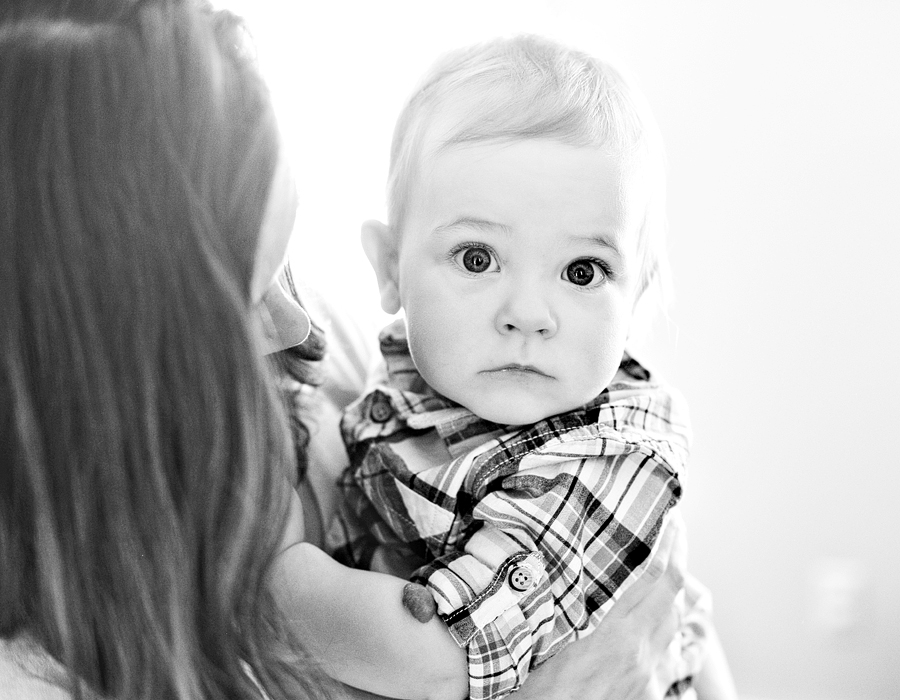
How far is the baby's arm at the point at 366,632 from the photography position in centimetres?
86

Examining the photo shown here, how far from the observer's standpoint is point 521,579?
875mm

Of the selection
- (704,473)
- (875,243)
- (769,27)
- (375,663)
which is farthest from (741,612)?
(375,663)

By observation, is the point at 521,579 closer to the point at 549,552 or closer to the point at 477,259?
the point at 549,552

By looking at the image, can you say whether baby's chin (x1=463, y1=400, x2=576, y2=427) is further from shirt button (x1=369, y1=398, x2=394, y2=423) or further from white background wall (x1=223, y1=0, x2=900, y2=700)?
white background wall (x1=223, y1=0, x2=900, y2=700)

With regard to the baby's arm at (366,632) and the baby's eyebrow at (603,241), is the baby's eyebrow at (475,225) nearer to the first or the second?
the baby's eyebrow at (603,241)

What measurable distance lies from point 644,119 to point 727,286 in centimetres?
117

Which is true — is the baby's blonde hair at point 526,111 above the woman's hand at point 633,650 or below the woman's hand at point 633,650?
above

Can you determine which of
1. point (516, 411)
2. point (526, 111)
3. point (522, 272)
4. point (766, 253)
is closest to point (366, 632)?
point (516, 411)

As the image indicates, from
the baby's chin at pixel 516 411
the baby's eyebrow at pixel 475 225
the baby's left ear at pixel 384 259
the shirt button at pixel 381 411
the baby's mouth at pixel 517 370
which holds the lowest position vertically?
the shirt button at pixel 381 411

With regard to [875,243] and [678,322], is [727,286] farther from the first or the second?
[875,243]

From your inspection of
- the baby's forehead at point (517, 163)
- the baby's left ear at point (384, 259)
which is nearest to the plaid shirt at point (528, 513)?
the baby's left ear at point (384, 259)

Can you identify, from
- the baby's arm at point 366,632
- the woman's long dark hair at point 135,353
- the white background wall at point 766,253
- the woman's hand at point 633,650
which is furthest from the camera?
the white background wall at point 766,253

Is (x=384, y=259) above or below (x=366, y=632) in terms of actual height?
above

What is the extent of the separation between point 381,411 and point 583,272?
312 millimetres
